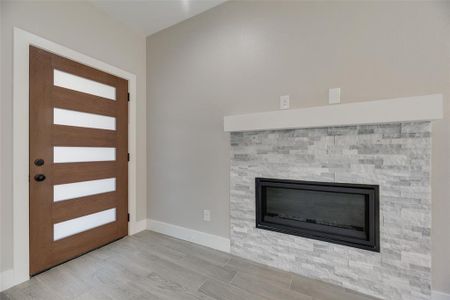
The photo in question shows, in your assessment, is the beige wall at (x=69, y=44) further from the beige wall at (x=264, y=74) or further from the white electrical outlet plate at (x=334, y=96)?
the white electrical outlet plate at (x=334, y=96)

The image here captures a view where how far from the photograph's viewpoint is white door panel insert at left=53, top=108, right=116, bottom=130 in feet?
6.44

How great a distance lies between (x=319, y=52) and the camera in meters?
1.77

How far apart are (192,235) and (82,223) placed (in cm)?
125

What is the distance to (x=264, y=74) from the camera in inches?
79.1

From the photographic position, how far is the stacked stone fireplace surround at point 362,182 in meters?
1.41

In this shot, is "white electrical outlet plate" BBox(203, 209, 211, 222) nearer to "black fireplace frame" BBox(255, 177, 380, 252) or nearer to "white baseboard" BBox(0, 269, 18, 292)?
"black fireplace frame" BBox(255, 177, 380, 252)

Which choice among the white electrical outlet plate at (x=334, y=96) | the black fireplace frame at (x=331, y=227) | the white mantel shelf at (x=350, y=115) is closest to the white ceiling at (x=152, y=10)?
the white mantel shelf at (x=350, y=115)

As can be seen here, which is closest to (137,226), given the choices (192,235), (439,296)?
(192,235)

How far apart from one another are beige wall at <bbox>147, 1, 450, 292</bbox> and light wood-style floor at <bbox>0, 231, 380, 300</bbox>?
429mm

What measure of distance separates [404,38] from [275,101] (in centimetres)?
105

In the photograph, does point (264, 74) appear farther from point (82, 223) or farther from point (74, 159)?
point (82, 223)

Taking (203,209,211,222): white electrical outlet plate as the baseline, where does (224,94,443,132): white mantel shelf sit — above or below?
above

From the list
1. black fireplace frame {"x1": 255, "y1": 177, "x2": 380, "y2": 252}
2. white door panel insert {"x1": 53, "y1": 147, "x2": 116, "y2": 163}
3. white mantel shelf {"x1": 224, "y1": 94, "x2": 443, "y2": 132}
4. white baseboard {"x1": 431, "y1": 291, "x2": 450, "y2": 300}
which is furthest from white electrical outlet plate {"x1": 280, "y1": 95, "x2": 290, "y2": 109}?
white door panel insert {"x1": 53, "y1": 147, "x2": 116, "y2": 163}

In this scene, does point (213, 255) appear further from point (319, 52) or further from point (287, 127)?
point (319, 52)
